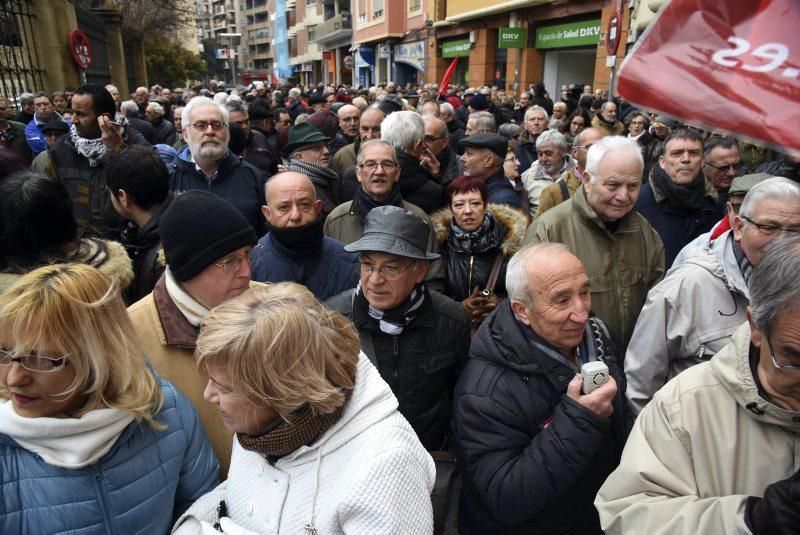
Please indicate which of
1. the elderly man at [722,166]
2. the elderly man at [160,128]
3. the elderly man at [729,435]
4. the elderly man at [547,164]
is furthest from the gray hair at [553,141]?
the elderly man at [160,128]

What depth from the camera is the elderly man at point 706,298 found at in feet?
7.28

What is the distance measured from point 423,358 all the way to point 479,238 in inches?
44.4

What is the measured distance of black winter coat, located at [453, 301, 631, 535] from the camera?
1.80 metres

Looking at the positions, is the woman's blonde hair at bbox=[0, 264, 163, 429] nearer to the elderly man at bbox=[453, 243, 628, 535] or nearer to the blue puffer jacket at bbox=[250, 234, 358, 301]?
the elderly man at bbox=[453, 243, 628, 535]

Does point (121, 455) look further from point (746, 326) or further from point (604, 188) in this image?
point (604, 188)

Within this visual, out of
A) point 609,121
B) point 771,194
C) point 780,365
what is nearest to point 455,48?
point 609,121

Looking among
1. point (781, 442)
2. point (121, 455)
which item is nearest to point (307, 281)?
point (121, 455)

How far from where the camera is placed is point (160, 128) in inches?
338

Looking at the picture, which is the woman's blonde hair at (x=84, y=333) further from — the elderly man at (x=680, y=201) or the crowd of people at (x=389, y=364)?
the elderly man at (x=680, y=201)

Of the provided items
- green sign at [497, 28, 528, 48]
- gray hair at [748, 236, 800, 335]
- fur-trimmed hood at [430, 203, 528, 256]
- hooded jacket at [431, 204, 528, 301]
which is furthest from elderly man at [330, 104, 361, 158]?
green sign at [497, 28, 528, 48]

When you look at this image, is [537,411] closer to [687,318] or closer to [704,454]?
[704,454]

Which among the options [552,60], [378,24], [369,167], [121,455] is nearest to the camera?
[121,455]

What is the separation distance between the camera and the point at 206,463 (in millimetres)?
1739

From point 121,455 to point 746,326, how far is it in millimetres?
1740
